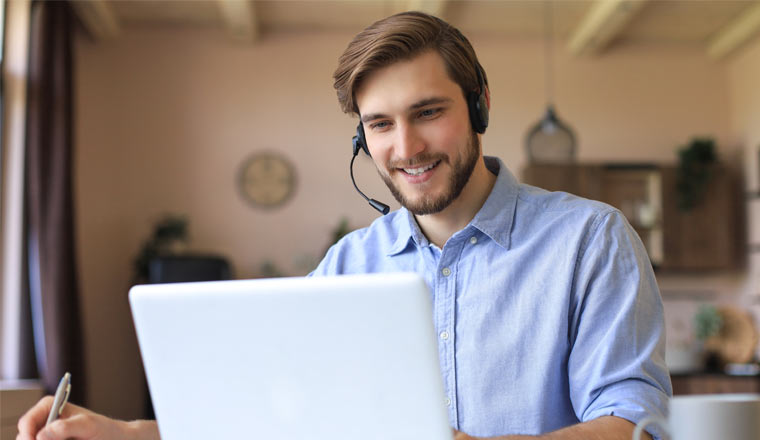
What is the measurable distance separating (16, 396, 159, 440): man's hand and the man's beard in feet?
1.92

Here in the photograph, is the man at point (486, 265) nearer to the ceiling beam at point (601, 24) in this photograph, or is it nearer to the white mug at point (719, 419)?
the white mug at point (719, 419)

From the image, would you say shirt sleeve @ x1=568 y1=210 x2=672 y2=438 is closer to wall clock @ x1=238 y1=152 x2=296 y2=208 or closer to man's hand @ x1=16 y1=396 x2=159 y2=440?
man's hand @ x1=16 y1=396 x2=159 y2=440

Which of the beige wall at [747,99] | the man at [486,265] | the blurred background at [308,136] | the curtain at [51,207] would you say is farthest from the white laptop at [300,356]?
the beige wall at [747,99]

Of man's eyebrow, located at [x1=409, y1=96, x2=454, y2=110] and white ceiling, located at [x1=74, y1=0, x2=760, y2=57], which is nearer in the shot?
man's eyebrow, located at [x1=409, y1=96, x2=454, y2=110]

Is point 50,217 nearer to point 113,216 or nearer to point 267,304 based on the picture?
point 113,216

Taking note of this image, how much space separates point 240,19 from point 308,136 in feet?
3.14

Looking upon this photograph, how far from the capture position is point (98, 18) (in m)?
5.21

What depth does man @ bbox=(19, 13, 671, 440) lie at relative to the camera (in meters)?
1.19

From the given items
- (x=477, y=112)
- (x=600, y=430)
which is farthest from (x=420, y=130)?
(x=600, y=430)

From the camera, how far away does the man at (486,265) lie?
119cm

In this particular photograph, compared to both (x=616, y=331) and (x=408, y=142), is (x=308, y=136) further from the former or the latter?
(x=616, y=331)

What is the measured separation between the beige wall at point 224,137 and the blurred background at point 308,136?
0.01 meters

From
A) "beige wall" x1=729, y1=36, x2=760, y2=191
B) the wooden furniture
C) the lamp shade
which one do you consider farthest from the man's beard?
"beige wall" x1=729, y1=36, x2=760, y2=191

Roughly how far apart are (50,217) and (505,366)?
12.5ft
